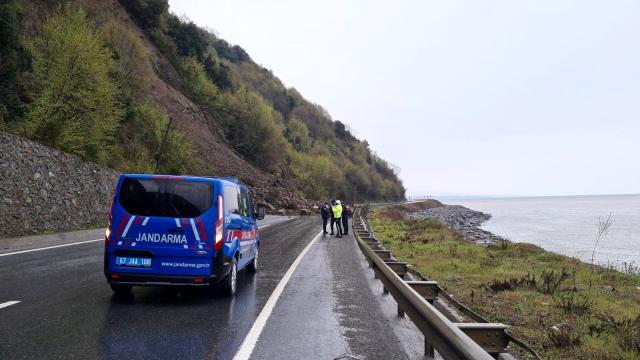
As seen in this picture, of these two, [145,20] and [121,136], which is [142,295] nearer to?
[121,136]

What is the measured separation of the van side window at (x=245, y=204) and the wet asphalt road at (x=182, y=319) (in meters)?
1.34

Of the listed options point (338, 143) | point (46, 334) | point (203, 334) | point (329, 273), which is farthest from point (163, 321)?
point (338, 143)

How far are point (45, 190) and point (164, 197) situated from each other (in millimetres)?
15949

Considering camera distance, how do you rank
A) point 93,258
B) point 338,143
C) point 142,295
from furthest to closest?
point 338,143 → point 93,258 → point 142,295

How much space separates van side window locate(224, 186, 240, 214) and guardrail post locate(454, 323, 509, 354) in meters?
4.42

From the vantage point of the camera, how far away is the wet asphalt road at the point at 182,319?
16.2 feet

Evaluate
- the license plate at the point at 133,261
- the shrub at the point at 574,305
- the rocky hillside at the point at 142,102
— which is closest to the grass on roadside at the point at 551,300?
the shrub at the point at 574,305

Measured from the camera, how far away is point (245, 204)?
977cm

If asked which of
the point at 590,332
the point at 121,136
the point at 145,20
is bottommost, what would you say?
the point at 590,332

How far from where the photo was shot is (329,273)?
1084 centimetres

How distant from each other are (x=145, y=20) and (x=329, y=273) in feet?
192

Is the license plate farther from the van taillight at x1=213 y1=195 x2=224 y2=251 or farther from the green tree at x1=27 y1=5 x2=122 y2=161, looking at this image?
the green tree at x1=27 y1=5 x2=122 y2=161

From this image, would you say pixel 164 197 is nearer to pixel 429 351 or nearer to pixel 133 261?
pixel 133 261

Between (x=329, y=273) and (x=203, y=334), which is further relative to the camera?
(x=329, y=273)
